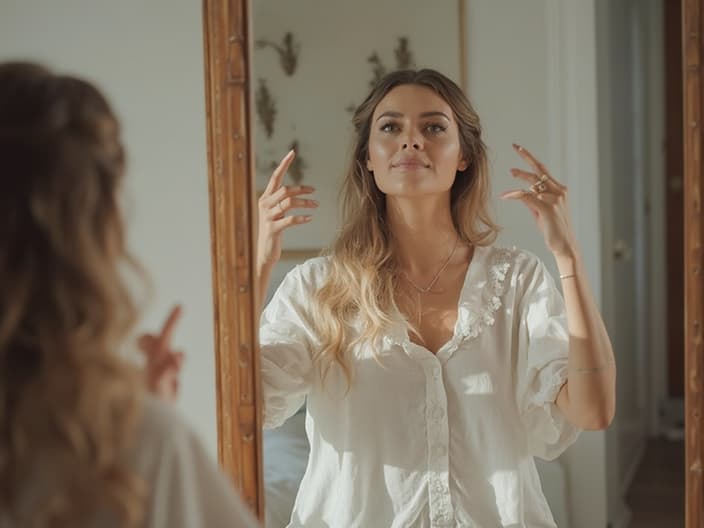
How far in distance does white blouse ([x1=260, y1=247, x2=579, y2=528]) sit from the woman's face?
18 centimetres

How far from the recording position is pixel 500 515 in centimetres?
151

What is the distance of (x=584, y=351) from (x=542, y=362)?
7 centimetres

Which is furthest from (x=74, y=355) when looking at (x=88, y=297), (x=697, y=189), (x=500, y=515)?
(x=697, y=189)

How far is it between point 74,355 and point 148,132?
0.95 metres

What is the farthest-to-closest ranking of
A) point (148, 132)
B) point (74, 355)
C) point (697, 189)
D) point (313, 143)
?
point (148, 132) → point (313, 143) → point (697, 189) → point (74, 355)

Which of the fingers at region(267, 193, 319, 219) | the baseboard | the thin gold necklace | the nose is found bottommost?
the baseboard

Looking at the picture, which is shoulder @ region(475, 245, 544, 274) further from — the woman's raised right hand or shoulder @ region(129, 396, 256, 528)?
shoulder @ region(129, 396, 256, 528)

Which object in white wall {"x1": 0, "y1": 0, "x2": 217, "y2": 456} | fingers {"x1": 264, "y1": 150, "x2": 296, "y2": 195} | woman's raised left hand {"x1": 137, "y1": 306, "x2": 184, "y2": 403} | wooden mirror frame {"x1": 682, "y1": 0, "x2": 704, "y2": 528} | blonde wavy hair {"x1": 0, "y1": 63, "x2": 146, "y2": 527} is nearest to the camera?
blonde wavy hair {"x1": 0, "y1": 63, "x2": 146, "y2": 527}

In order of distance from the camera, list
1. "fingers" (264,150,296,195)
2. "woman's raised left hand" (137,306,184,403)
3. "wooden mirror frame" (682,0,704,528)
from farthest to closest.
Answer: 1. "fingers" (264,150,296,195)
2. "wooden mirror frame" (682,0,704,528)
3. "woman's raised left hand" (137,306,184,403)

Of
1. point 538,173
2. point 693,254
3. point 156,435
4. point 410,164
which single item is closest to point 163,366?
point 156,435

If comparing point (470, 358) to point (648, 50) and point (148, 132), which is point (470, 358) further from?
point (148, 132)

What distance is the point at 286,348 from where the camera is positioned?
1.56m

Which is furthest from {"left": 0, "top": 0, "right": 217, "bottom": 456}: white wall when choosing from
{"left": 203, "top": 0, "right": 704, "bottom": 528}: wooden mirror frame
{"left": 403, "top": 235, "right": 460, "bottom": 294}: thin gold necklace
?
{"left": 403, "top": 235, "right": 460, "bottom": 294}: thin gold necklace

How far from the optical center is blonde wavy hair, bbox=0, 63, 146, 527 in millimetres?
788
